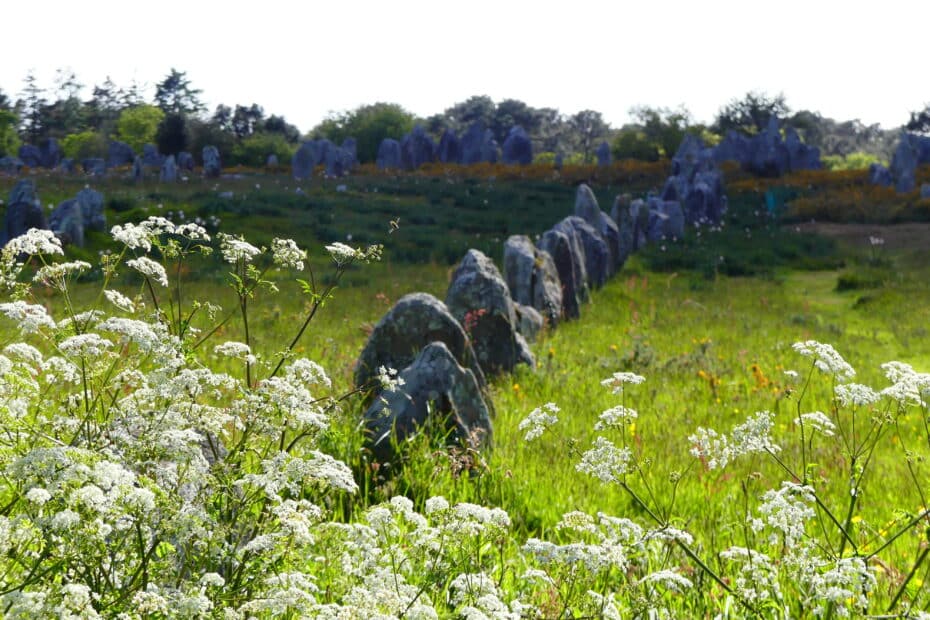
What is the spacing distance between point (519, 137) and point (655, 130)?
1082 centimetres

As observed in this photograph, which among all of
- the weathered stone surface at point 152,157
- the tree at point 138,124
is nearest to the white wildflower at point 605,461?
the weathered stone surface at point 152,157

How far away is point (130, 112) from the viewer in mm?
72875

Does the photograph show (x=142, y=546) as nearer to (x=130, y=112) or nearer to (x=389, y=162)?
(x=389, y=162)

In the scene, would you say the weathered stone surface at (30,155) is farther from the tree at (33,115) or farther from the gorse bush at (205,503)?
the gorse bush at (205,503)

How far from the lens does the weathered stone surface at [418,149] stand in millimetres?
59125

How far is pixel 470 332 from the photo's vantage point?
357 inches

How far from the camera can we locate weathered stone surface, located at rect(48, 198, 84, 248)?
19.9 m

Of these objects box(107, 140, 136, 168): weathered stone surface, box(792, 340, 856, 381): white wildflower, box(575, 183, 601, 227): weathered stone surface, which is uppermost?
box(107, 140, 136, 168): weathered stone surface

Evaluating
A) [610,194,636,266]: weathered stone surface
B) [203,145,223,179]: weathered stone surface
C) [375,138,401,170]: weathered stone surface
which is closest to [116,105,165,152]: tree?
[375,138,401,170]: weathered stone surface

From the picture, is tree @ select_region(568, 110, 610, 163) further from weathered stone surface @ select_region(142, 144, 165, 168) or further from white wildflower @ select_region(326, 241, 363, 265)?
white wildflower @ select_region(326, 241, 363, 265)

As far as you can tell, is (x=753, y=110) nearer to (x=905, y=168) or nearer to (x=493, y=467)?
(x=905, y=168)

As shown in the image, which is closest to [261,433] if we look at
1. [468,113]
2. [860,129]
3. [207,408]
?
[207,408]

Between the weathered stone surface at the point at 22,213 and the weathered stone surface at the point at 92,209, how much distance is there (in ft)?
8.67

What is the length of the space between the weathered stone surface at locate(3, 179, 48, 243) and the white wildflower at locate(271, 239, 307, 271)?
19601 mm
